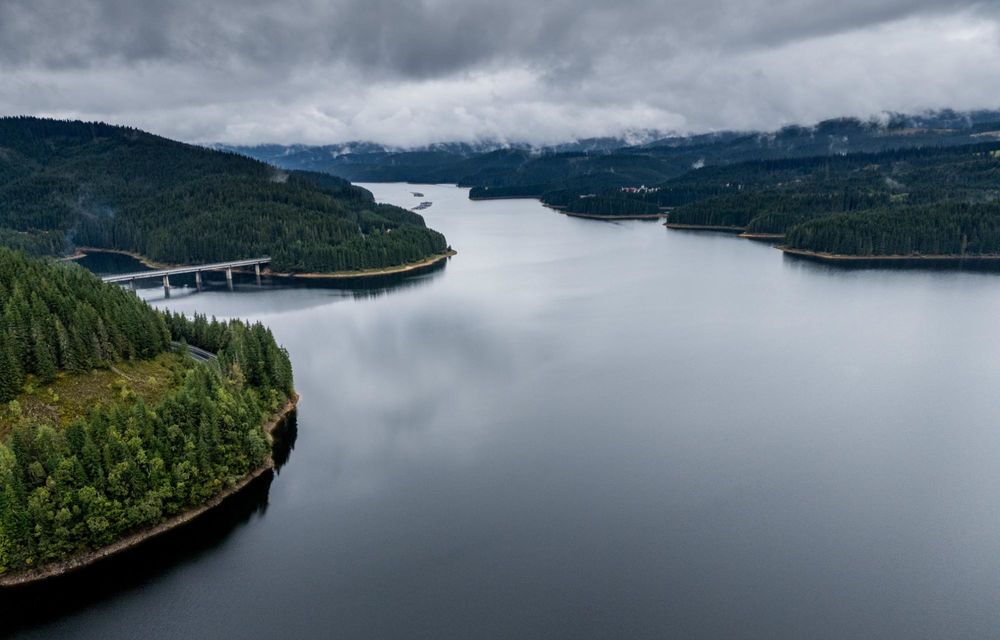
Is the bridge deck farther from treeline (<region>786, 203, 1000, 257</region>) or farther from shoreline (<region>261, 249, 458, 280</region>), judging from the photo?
treeline (<region>786, 203, 1000, 257</region>)

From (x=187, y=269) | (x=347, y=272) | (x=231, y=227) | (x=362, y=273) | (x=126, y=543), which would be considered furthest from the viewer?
(x=231, y=227)

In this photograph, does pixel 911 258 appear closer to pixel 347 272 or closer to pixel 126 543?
pixel 347 272

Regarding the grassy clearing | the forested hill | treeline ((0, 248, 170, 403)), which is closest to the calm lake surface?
the grassy clearing

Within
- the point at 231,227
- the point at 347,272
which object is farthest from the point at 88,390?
the point at 231,227

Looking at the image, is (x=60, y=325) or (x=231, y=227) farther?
(x=231, y=227)

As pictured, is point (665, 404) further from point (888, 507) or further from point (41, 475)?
point (41, 475)

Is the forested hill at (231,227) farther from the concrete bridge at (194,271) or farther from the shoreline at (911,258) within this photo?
the shoreline at (911,258)
